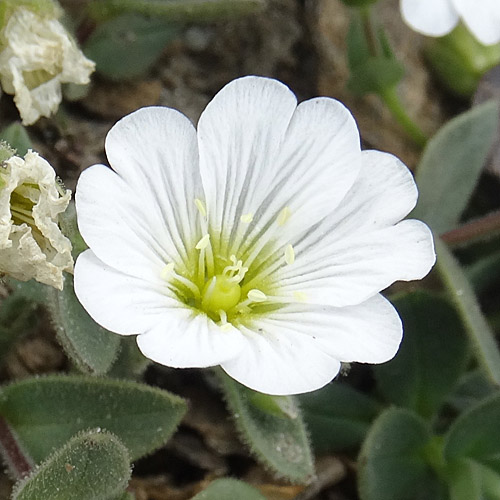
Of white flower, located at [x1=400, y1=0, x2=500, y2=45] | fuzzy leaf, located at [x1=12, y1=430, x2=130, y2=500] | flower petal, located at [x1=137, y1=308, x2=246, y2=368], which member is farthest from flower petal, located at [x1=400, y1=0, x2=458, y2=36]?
fuzzy leaf, located at [x1=12, y1=430, x2=130, y2=500]

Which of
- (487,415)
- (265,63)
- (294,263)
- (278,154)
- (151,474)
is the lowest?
(151,474)

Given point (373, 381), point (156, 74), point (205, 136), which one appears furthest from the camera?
point (156, 74)

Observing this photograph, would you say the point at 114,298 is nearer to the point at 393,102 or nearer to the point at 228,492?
the point at 228,492

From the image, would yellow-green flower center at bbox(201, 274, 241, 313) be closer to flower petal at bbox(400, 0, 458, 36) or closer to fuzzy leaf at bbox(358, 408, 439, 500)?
fuzzy leaf at bbox(358, 408, 439, 500)

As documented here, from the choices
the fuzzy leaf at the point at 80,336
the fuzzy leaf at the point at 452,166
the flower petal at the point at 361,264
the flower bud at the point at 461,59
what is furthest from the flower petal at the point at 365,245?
the flower bud at the point at 461,59

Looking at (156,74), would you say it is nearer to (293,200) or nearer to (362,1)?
(362,1)

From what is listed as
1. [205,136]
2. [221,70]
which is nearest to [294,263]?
[205,136]
